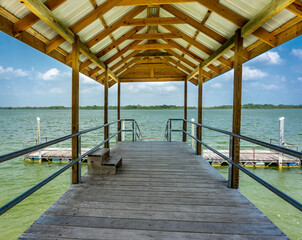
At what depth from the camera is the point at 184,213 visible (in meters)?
1.80

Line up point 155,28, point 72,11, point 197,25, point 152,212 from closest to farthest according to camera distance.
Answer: point 152,212 < point 72,11 < point 197,25 < point 155,28

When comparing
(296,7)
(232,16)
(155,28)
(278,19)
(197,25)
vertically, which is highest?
(155,28)

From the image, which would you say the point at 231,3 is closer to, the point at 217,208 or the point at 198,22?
the point at 198,22

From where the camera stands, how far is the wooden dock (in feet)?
4.88

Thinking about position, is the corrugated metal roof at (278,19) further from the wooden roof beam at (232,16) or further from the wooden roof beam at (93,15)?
the wooden roof beam at (93,15)

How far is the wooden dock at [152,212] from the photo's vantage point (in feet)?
4.88

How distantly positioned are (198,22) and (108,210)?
337 centimetres

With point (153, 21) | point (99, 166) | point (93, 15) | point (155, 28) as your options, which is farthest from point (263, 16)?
point (99, 166)

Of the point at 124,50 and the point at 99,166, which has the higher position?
the point at 124,50

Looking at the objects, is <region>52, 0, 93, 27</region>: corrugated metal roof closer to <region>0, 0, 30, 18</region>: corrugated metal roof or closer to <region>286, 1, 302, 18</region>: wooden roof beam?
<region>0, 0, 30, 18</region>: corrugated metal roof

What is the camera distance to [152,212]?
1.81 m

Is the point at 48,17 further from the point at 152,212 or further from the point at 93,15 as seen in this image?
the point at 152,212

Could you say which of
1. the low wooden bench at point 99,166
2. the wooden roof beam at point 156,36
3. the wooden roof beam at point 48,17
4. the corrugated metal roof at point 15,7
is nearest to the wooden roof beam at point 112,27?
the wooden roof beam at point 48,17

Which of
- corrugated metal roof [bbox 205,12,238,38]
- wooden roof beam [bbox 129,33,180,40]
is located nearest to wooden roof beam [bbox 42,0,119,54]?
wooden roof beam [bbox 129,33,180,40]
